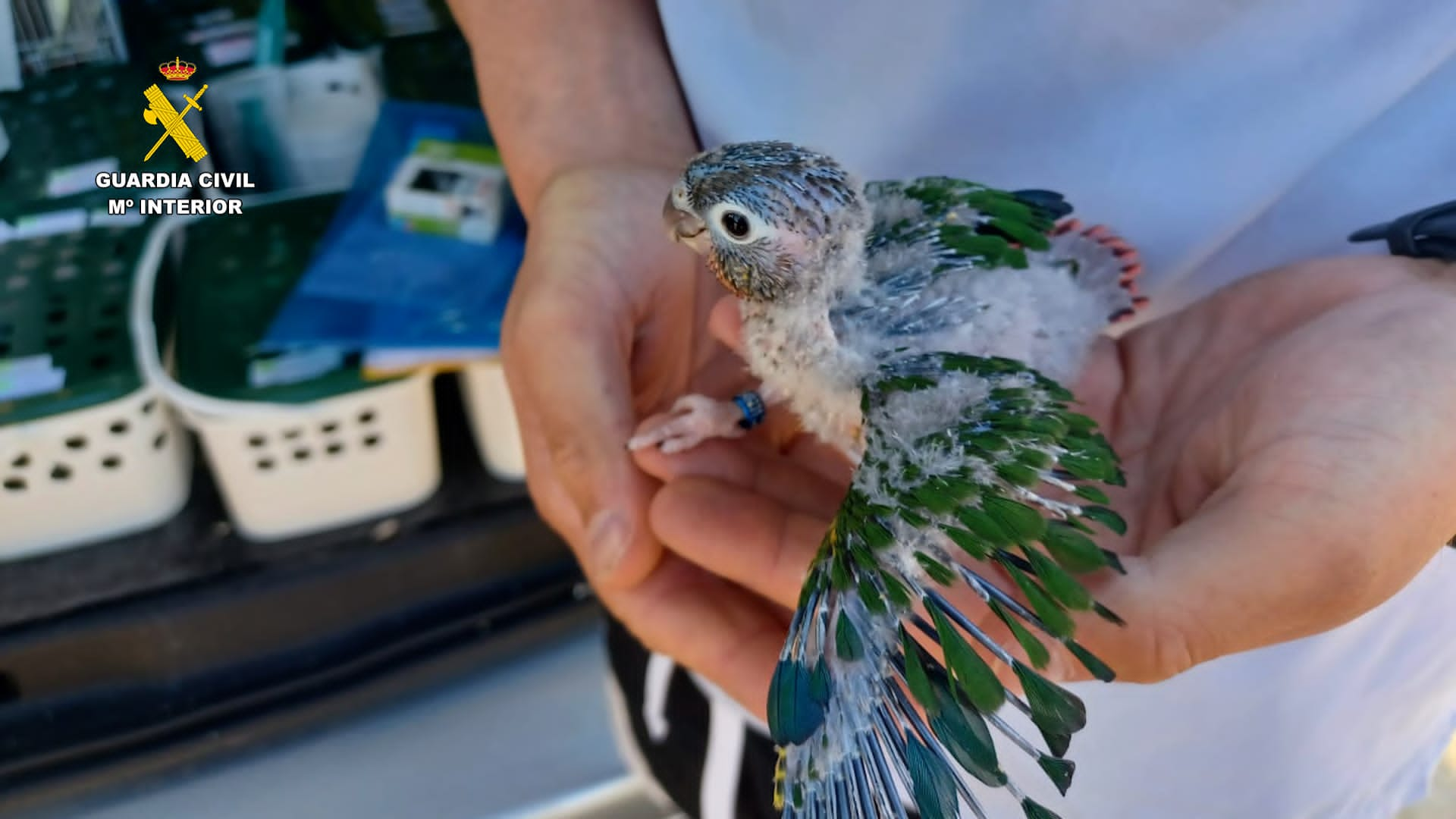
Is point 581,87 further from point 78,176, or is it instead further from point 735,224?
point 78,176

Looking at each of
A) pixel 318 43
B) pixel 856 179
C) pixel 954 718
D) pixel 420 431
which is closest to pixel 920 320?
pixel 856 179

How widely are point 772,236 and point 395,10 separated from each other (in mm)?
831

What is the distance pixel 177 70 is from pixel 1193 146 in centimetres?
88

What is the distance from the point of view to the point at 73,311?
81 centimetres

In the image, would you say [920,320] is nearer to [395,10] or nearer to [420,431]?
[420,431]

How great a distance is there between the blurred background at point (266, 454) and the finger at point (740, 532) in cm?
40

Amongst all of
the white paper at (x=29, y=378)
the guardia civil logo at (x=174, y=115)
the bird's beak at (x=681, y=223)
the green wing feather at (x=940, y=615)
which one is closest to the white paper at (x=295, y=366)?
the white paper at (x=29, y=378)

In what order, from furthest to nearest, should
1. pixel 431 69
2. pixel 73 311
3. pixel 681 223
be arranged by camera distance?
pixel 431 69, pixel 73 311, pixel 681 223

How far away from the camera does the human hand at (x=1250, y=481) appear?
14.7 inches

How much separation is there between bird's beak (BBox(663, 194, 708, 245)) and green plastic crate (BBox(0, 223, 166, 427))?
1.69 ft

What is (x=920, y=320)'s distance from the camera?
0.46 meters

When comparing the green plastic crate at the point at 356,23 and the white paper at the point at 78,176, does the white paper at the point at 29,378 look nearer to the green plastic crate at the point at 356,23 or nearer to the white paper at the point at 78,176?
the white paper at the point at 78,176

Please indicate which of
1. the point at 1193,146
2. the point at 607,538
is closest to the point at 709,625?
the point at 607,538

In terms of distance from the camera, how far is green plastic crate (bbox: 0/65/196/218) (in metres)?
0.87
